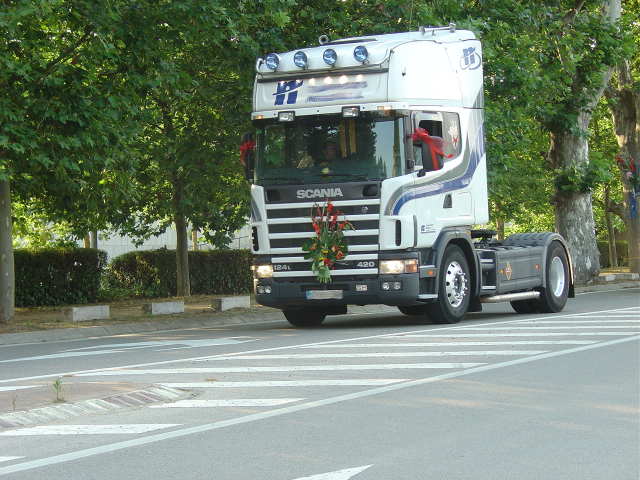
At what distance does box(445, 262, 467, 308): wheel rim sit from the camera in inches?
698

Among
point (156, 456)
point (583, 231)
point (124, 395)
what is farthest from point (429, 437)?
point (583, 231)

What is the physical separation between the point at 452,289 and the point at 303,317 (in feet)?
8.52

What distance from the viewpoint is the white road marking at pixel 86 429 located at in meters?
8.12

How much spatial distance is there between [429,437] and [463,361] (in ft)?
14.5

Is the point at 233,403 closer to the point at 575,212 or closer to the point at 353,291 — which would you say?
the point at 353,291

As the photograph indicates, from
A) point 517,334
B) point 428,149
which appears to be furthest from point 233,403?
point 428,149

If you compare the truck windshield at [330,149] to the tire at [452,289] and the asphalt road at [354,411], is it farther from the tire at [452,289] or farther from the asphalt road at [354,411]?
the asphalt road at [354,411]

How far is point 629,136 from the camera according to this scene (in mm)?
37750

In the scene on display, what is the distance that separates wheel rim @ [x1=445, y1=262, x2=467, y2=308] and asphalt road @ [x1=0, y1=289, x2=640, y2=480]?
235 centimetres

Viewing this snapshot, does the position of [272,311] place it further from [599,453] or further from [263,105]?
[599,453]

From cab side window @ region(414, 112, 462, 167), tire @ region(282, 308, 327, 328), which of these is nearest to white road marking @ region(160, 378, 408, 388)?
cab side window @ region(414, 112, 462, 167)

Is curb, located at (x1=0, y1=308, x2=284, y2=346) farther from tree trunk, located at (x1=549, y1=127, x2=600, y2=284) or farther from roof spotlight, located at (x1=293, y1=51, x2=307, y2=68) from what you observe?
tree trunk, located at (x1=549, y1=127, x2=600, y2=284)

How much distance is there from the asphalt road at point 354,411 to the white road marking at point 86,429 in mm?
18

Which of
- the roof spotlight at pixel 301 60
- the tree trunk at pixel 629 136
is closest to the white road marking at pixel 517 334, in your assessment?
the roof spotlight at pixel 301 60
